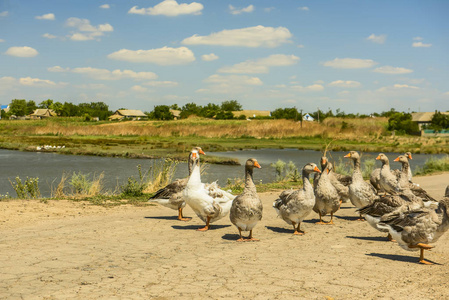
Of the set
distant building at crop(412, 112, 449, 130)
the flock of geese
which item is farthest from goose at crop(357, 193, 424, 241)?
distant building at crop(412, 112, 449, 130)

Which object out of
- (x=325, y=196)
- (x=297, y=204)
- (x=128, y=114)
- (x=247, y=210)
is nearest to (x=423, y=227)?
(x=297, y=204)

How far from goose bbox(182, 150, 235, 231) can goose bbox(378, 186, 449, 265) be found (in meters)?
4.12

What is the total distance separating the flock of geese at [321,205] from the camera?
791 cm

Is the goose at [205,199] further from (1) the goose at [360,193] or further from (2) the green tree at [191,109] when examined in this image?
(2) the green tree at [191,109]

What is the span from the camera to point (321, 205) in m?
11.6

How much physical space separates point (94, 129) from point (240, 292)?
262 feet

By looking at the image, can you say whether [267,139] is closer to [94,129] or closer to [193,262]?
[94,129]

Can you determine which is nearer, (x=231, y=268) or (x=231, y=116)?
(x=231, y=268)

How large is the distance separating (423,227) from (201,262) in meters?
3.94

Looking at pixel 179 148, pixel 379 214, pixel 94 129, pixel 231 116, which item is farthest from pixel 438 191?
pixel 231 116

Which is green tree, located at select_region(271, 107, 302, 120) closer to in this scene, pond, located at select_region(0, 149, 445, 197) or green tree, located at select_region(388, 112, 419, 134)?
green tree, located at select_region(388, 112, 419, 134)

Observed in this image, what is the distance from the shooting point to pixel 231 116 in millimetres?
131125

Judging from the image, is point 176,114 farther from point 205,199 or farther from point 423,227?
point 423,227

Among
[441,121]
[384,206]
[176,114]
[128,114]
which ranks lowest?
[384,206]
